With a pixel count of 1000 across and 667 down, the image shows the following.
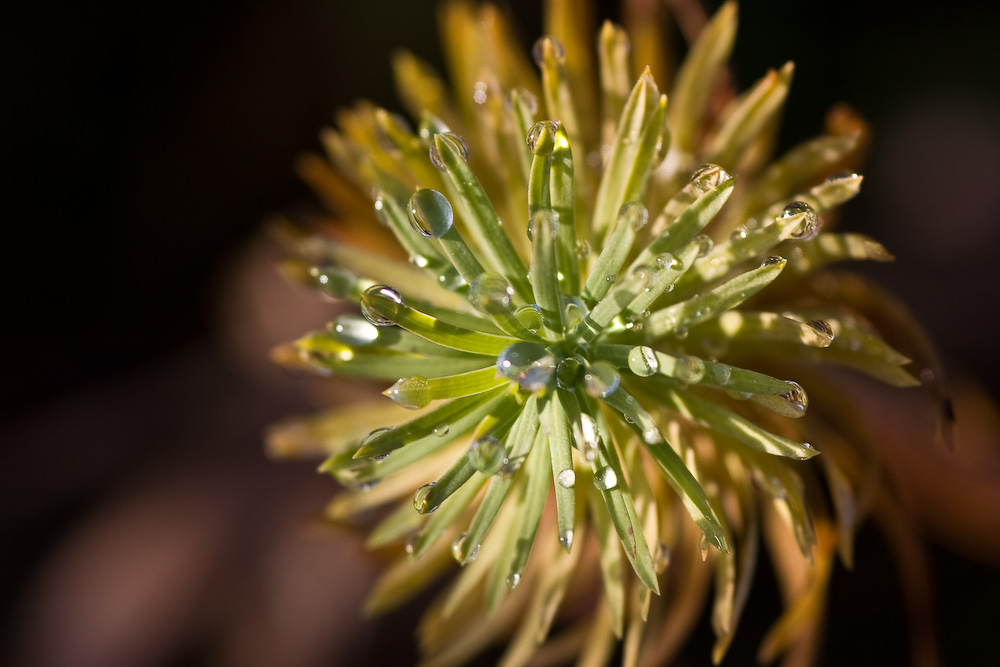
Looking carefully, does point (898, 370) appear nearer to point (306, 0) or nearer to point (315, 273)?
point (315, 273)

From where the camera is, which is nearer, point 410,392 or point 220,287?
point 410,392

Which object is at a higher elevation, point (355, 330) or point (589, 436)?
point (355, 330)

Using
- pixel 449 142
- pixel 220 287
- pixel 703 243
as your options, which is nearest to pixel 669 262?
pixel 703 243

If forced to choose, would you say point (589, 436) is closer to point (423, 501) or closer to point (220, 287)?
point (423, 501)

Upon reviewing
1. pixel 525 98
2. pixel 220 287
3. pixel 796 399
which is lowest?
pixel 796 399

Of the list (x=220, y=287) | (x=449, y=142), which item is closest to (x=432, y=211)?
(x=449, y=142)

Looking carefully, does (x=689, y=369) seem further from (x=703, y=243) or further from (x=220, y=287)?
(x=220, y=287)

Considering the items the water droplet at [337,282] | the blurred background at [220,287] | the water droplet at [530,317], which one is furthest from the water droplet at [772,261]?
the blurred background at [220,287]
